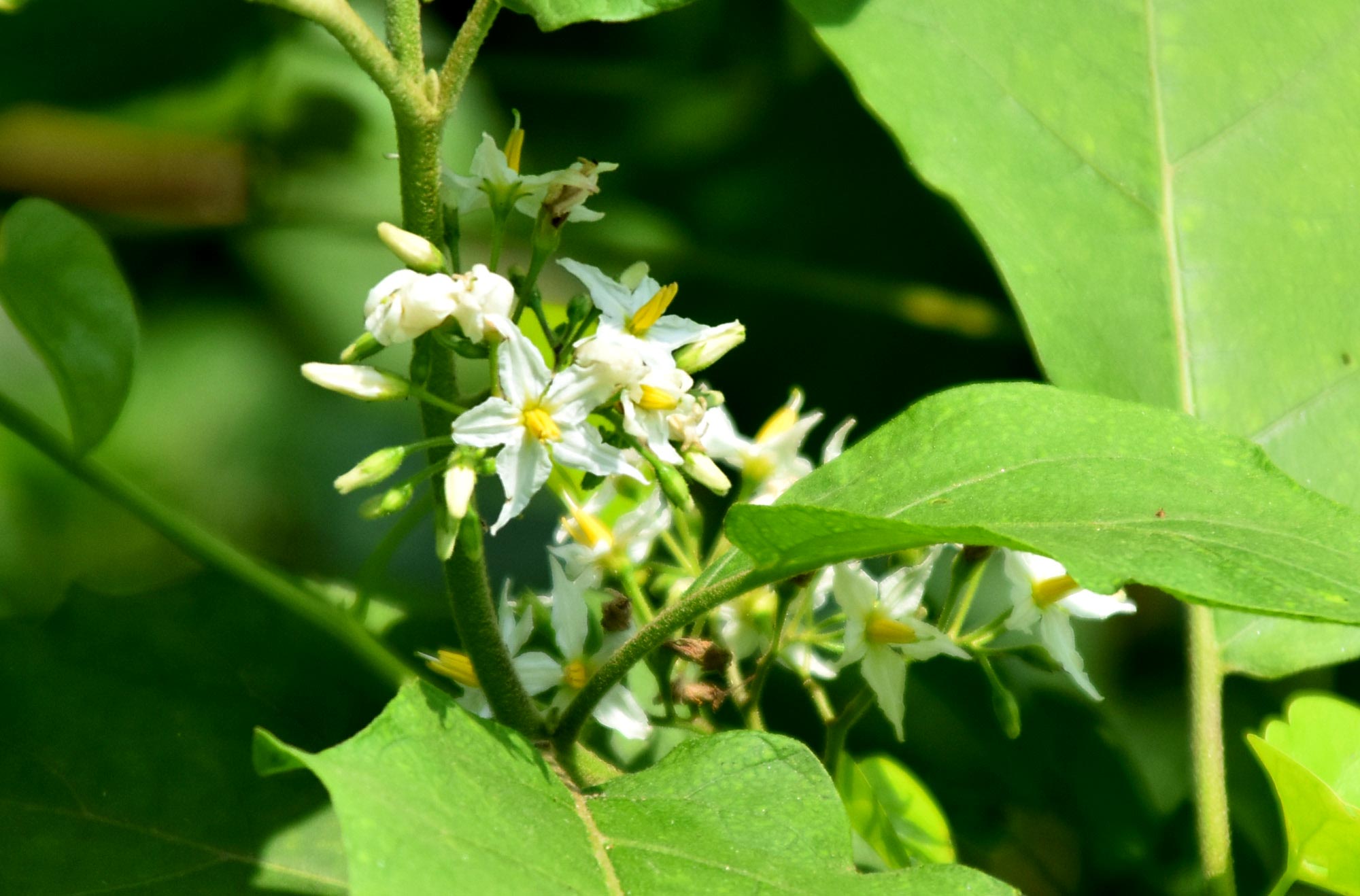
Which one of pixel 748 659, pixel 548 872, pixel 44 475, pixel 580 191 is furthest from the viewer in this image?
pixel 44 475

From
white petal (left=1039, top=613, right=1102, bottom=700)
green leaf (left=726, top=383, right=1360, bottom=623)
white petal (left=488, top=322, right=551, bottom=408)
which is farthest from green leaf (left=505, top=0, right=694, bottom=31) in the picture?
white petal (left=1039, top=613, right=1102, bottom=700)

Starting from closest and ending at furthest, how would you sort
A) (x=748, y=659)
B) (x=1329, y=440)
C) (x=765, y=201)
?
(x=1329, y=440) → (x=748, y=659) → (x=765, y=201)

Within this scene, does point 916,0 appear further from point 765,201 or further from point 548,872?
point 765,201

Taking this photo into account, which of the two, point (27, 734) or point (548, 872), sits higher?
point (548, 872)

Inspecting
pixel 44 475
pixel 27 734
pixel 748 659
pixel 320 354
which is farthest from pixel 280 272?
pixel 27 734

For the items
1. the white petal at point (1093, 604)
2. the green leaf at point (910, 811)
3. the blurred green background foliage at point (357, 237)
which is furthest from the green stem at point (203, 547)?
the blurred green background foliage at point (357, 237)

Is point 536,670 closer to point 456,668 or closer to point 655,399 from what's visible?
point 456,668

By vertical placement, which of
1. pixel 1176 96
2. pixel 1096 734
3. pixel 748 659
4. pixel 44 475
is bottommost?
pixel 44 475

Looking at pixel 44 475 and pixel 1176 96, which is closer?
pixel 1176 96
